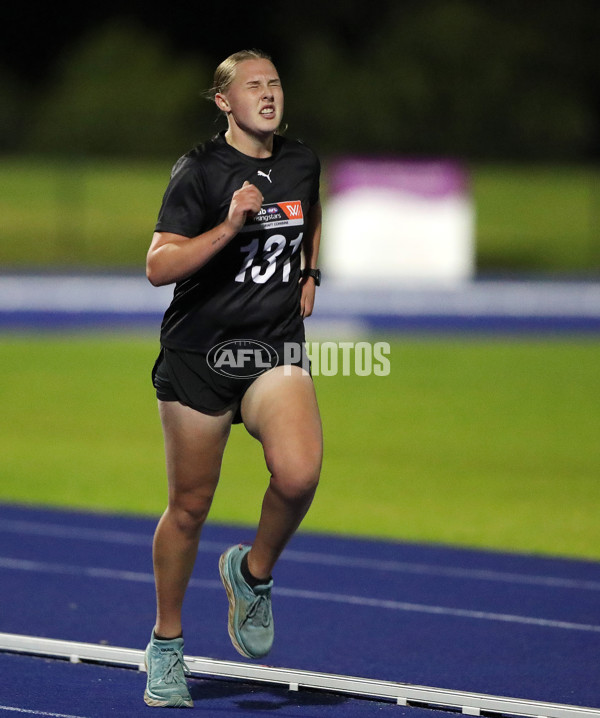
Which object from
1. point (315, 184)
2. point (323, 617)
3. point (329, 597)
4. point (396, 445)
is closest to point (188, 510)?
point (315, 184)

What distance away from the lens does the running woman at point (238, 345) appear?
4.23 meters

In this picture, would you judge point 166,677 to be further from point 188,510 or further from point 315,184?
point 315,184

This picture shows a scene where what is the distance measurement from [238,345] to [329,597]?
7.69ft

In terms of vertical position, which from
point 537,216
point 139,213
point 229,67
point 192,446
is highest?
point 537,216

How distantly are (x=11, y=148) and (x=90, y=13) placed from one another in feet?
26.5

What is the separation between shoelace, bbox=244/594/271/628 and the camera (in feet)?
14.7

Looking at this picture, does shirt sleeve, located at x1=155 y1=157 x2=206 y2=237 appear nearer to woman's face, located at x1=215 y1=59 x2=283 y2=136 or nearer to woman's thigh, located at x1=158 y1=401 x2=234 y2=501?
woman's face, located at x1=215 y1=59 x2=283 y2=136

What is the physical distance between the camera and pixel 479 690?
15.8ft

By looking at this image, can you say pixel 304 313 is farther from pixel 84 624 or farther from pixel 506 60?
pixel 506 60

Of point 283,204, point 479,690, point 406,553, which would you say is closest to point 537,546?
point 406,553

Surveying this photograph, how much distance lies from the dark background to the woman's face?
126 ft

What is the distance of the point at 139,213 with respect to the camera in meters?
37.0

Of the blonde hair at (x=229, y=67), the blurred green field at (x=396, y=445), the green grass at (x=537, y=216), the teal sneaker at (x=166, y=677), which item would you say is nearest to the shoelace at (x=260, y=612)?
the teal sneaker at (x=166, y=677)
